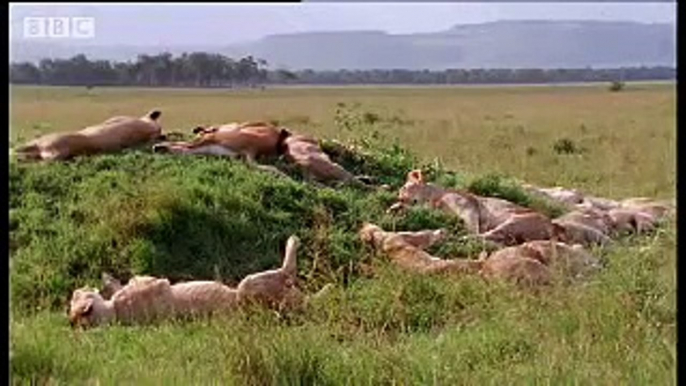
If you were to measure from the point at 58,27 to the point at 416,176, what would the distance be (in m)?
3.75

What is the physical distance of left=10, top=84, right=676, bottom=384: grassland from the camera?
2.65 metres

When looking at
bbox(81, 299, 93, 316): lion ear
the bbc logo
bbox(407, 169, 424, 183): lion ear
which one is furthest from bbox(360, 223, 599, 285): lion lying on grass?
the bbc logo

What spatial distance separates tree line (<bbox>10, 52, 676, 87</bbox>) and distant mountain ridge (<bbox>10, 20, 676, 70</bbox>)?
2 cm

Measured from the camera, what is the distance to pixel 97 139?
16.3 ft

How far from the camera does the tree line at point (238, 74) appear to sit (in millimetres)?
2242

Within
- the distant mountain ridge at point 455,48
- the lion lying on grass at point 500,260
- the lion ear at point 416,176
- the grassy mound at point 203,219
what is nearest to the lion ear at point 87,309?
the grassy mound at point 203,219

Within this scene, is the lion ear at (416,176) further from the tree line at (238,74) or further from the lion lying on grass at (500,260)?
the tree line at (238,74)

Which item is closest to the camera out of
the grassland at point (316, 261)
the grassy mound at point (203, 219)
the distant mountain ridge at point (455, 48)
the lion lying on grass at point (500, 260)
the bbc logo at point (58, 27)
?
the bbc logo at point (58, 27)

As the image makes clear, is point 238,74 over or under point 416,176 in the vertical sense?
over

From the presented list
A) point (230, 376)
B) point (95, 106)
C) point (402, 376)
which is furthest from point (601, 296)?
point (95, 106)

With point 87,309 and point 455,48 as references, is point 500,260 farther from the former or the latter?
point 455,48

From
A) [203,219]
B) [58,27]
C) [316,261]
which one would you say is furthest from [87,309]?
[58,27]

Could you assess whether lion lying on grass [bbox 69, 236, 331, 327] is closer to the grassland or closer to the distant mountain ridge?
the grassland

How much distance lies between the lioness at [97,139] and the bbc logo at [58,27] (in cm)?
26
